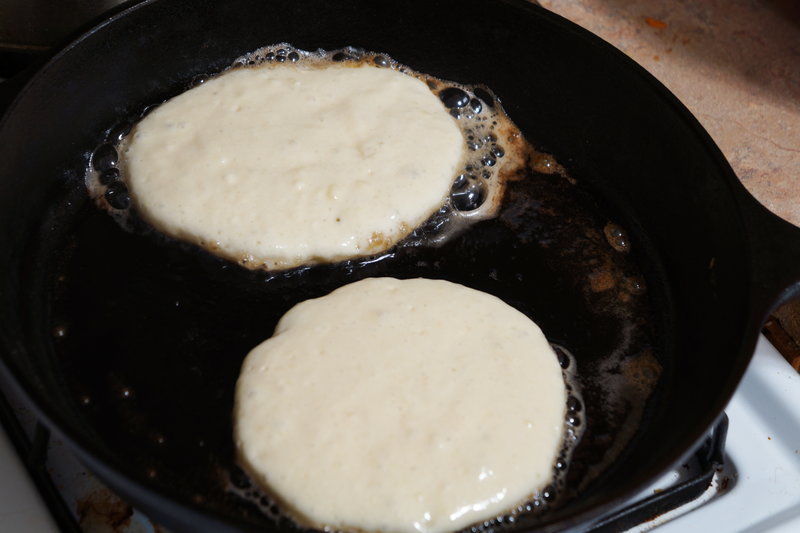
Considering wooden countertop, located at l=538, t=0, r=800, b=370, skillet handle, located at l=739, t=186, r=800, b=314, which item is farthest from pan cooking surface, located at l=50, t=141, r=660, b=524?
wooden countertop, located at l=538, t=0, r=800, b=370

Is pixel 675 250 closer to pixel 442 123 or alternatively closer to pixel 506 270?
pixel 506 270

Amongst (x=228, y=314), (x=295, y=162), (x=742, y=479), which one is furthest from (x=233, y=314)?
(x=742, y=479)

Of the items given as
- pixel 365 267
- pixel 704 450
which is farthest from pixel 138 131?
pixel 704 450

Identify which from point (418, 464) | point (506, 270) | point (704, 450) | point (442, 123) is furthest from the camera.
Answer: point (442, 123)

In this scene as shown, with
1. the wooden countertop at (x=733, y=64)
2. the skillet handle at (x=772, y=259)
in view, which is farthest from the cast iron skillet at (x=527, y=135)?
the wooden countertop at (x=733, y=64)

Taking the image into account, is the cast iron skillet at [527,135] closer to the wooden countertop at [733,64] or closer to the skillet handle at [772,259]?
the skillet handle at [772,259]

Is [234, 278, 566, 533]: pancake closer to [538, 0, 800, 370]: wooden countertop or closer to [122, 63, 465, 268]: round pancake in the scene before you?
[122, 63, 465, 268]: round pancake
